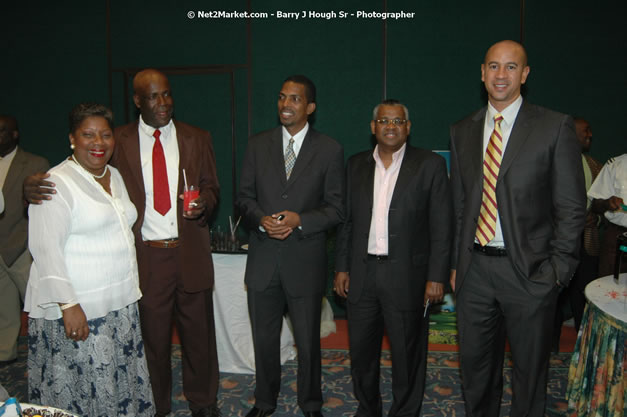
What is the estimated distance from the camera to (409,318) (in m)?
2.62

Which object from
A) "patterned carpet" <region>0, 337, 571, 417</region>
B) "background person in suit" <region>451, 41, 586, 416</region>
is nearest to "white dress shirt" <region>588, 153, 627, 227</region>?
"patterned carpet" <region>0, 337, 571, 417</region>

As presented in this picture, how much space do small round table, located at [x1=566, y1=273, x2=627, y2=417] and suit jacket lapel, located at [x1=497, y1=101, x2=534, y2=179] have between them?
31.5 inches

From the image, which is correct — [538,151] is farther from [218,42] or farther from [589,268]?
[218,42]

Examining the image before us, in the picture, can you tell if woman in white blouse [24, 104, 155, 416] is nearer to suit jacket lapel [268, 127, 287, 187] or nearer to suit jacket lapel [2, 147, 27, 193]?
suit jacket lapel [268, 127, 287, 187]

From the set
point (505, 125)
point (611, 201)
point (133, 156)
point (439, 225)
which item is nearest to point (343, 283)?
point (439, 225)

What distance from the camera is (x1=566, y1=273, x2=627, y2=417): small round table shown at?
6.95ft

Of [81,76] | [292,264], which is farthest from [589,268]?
[81,76]

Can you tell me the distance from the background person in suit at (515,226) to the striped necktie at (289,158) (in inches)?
35.6

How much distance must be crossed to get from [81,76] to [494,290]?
15.7ft

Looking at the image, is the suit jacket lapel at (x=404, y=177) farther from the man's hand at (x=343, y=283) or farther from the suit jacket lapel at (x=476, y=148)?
the man's hand at (x=343, y=283)

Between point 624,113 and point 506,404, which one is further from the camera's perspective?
point 624,113

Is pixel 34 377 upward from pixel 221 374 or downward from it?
upward

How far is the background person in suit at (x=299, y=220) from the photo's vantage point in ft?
8.77

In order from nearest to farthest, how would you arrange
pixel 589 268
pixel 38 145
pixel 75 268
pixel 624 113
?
1. pixel 75 268
2. pixel 589 268
3. pixel 624 113
4. pixel 38 145
